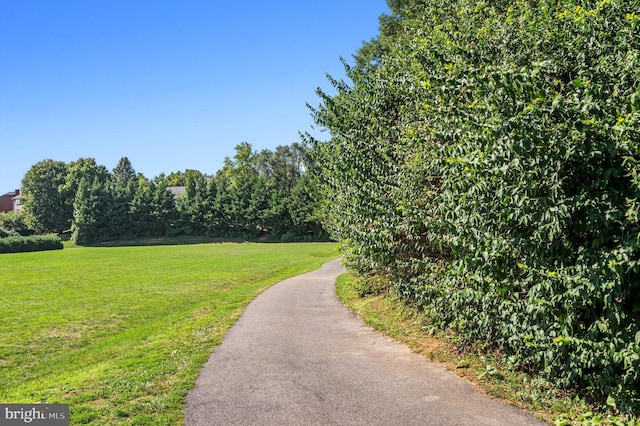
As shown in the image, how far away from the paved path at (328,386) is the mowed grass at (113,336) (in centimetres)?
57

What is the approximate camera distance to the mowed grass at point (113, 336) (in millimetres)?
7371

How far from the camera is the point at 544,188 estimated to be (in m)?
5.25

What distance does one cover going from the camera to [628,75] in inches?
213

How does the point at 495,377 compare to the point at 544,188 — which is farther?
the point at 495,377

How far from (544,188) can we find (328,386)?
14.6ft

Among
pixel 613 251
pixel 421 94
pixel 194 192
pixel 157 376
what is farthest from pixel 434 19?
pixel 194 192

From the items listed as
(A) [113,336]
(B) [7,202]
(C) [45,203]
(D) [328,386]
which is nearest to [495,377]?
(D) [328,386]

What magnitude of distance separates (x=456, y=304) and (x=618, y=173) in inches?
138

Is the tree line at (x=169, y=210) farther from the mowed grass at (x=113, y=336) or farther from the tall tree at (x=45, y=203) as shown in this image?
the mowed grass at (x=113, y=336)

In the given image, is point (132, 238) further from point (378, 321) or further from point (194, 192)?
point (378, 321)

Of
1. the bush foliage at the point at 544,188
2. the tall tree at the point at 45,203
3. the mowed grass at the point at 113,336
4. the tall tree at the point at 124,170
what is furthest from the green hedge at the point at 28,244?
the tall tree at the point at 124,170

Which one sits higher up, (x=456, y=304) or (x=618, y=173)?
(x=618, y=173)

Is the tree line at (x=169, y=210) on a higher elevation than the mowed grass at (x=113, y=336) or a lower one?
higher

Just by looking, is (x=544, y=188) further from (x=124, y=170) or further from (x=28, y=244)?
(x=124, y=170)
